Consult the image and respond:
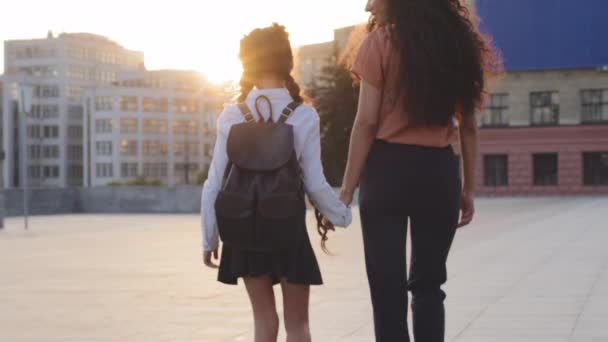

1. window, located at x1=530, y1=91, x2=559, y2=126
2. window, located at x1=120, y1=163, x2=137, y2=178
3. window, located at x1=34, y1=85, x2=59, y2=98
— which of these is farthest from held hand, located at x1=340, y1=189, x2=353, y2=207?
window, located at x1=34, y1=85, x2=59, y2=98

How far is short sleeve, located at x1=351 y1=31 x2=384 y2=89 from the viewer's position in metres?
4.32

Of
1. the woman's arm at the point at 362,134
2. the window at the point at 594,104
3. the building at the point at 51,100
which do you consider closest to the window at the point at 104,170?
the building at the point at 51,100

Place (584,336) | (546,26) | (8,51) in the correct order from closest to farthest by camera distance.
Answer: (584,336) → (546,26) → (8,51)

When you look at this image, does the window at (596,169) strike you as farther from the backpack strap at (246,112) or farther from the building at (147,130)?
the building at (147,130)

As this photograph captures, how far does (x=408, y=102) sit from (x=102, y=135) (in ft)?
472

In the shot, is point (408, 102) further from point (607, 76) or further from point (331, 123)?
point (607, 76)

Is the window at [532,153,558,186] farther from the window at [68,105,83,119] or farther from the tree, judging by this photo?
the window at [68,105,83,119]

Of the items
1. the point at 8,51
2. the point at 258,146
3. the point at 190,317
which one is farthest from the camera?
the point at 8,51

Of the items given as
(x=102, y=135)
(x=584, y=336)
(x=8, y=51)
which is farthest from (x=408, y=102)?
(x=8, y=51)

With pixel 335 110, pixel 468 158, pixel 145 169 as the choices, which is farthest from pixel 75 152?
pixel 468 158

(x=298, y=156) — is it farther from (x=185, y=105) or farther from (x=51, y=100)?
(x=185, y=105)

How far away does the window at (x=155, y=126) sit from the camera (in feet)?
484

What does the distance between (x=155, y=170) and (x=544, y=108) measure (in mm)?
91620

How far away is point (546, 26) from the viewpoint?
187 feet
